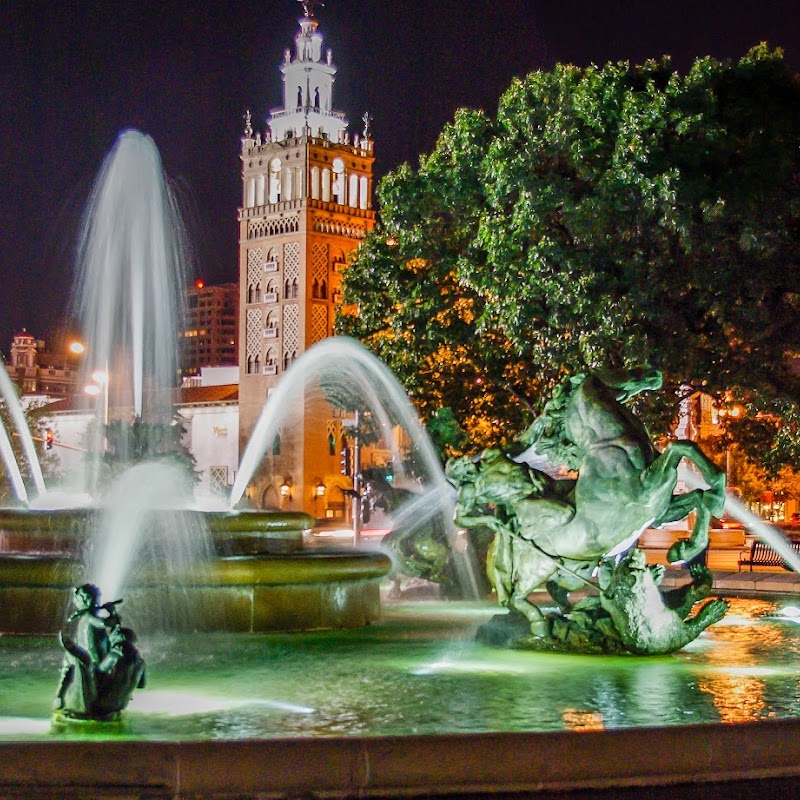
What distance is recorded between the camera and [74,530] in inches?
535

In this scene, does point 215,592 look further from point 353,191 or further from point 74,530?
point 353,191

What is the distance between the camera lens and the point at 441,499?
57.0ft

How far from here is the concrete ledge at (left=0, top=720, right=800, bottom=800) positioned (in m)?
6.11

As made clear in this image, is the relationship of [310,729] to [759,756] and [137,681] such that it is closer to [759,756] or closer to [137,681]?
[137,681]

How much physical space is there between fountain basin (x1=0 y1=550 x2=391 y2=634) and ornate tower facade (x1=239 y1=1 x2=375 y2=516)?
7378cm

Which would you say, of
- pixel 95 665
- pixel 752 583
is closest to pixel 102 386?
pixel 752 583

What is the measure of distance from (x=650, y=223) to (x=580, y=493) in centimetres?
1362

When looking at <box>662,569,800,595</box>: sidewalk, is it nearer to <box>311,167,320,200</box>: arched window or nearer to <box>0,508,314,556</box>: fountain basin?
<box>0,508,314,556</box>: fountain basin

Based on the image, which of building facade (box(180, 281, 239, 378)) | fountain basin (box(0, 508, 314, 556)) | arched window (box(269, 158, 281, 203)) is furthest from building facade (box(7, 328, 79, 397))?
fountain basin (box(0, 508, 314, 556))

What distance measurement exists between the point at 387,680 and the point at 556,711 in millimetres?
1727

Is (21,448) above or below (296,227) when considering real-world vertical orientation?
below

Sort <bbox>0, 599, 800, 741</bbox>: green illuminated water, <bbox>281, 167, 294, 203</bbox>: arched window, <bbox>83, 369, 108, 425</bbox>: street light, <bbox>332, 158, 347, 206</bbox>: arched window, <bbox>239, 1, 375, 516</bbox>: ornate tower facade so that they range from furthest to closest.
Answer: <bbox>332, 158, 347, 206</bbox>: arched window
<bbox>281, 167, 294, 203</bbox>: arched window
<bbox>239, 1, 375, 516</bbox>: ornate tower facade
<bbox>83, 369, 108, 425</bbox>: street light
<bbox>0, 599, 800, 741</bbox>: green illuminated water

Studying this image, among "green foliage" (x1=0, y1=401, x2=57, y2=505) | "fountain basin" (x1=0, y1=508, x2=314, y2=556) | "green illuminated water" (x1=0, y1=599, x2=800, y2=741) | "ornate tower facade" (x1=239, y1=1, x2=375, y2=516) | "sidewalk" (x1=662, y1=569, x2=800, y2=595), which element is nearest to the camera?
"green illuminated water" (x1=0, y1=599, x2=800, y2=741)

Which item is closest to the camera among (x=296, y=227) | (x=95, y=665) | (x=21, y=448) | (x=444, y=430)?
(x=95, y=665)
